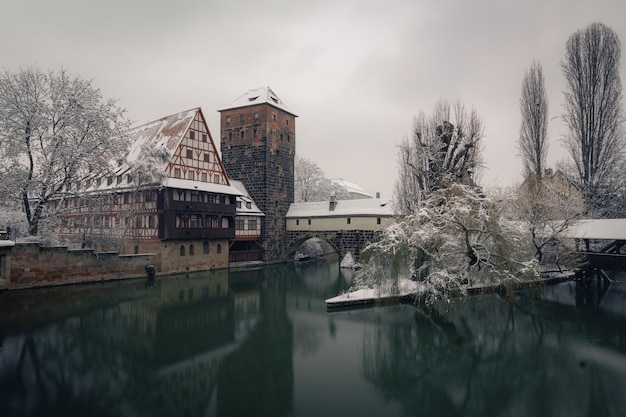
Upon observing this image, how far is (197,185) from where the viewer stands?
31625 millimetres

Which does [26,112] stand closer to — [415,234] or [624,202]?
[415,234]

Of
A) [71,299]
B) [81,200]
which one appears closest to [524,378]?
[71,299]

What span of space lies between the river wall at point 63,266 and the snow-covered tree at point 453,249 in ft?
55.4

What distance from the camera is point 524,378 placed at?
423 inches

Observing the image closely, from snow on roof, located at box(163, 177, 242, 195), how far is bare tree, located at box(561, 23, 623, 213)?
28996 millimetres

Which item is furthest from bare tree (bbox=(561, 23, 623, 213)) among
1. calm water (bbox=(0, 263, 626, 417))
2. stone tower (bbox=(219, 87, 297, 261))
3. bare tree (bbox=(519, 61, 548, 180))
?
stone tower (bbox=(219, 87, 297, 261))

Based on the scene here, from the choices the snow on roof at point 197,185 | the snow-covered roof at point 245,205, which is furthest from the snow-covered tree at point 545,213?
the snow-covered roof at point 245,205

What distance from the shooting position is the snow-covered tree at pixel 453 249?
17188 mm

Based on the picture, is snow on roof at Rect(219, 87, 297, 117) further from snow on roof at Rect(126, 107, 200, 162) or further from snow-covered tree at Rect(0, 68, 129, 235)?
snow-covered tree at Rect(0, 68, 129, 235)

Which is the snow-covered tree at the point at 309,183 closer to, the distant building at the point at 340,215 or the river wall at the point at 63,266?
the distant building at the point at 340,215

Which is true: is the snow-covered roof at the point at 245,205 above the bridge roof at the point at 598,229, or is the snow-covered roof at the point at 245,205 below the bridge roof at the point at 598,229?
above

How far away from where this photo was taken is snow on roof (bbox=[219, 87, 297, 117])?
41.0 metres

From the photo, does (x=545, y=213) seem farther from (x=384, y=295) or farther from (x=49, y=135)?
(x=49, y=135)

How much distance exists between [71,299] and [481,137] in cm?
2607
